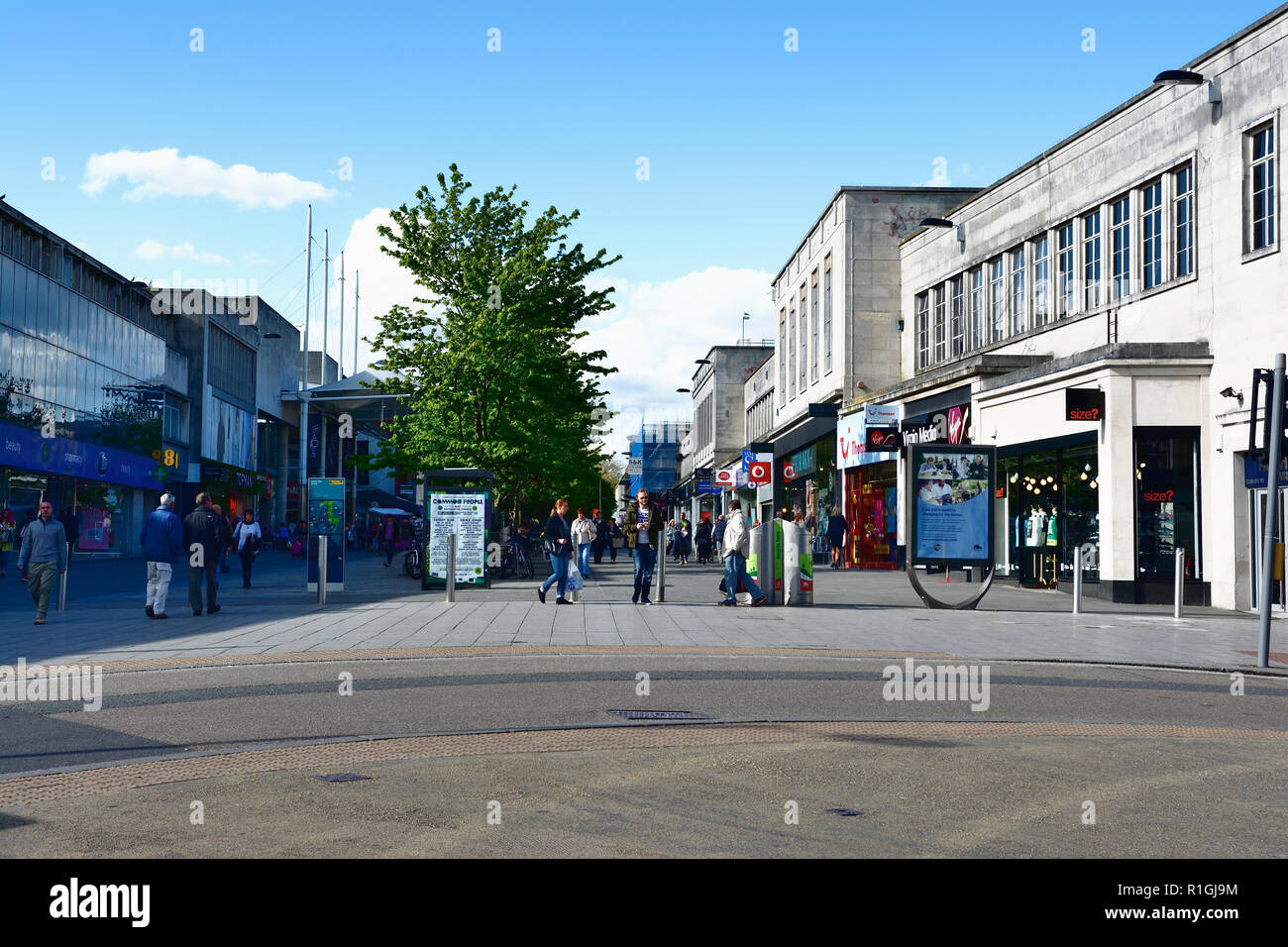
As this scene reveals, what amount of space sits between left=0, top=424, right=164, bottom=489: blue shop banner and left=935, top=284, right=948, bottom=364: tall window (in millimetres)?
26359

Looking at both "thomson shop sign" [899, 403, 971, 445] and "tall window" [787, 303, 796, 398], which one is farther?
"tall window" [787, 303, 796, 398]

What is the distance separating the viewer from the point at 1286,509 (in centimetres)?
2103

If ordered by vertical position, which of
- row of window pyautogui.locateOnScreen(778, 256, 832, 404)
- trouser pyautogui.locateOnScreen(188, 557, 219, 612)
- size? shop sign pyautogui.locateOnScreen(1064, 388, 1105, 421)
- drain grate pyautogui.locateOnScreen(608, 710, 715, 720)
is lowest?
drain grate pyautogui.locateOnScreen(608, 710, 715, 720)

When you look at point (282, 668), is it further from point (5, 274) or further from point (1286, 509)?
point (5, 274)

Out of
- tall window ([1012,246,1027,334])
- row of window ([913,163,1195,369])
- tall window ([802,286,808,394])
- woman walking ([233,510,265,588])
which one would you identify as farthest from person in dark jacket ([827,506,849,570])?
woman walking ([233,510,265,588])

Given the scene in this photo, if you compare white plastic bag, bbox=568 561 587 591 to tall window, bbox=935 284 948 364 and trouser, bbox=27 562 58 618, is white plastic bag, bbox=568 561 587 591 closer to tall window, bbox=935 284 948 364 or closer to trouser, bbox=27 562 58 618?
trouser, bbox=27 562 58 618

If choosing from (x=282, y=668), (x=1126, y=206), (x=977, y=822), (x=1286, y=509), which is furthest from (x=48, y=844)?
(x=1126, y=206)

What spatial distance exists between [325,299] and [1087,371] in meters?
55.5

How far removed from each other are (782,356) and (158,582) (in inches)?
1624

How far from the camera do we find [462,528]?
24266 millimetres

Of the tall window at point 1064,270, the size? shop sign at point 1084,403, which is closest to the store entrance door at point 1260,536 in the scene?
the size? shop sign at point 1084,403

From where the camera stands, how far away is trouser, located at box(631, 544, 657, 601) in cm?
2167

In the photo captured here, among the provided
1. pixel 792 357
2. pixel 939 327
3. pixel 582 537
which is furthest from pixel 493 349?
pixel 792 357

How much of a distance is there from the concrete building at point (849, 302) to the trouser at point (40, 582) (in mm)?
20255
